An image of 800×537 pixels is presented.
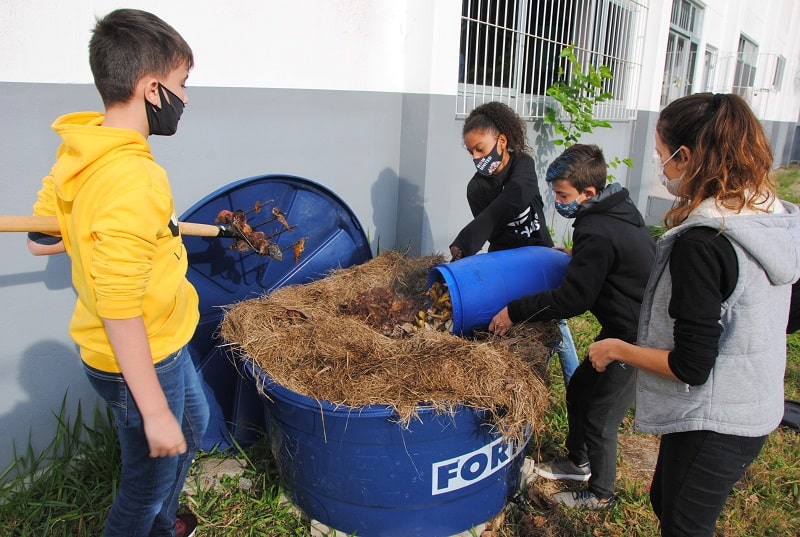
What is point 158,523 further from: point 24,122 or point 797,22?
point 797,22

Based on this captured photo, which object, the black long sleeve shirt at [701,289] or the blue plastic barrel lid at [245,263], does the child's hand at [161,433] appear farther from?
the black long sleeve shirt at [701,289]

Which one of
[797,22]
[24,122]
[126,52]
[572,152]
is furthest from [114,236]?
[797,22]

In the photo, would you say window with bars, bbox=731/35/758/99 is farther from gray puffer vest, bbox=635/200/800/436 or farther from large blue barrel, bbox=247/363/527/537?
large blue barrel, bbox=247/363/527/537

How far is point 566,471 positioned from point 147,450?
6.18 feet

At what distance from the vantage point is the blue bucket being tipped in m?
2.34

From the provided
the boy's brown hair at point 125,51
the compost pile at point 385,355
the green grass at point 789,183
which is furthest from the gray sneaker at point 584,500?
the green grass at point 789,183

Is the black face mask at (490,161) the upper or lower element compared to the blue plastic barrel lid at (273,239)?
upper

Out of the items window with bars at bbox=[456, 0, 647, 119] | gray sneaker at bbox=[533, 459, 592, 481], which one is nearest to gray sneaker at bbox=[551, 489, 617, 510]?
gray sneaker at bbox=[533, 459, 592, 481]

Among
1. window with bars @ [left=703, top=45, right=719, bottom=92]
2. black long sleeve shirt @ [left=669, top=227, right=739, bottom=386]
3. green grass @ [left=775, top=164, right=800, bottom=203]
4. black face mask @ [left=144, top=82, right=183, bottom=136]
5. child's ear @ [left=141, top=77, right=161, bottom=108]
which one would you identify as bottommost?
green grass @ [left=775, top=164, right=800, bottom=203]

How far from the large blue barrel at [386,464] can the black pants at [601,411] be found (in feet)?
1.07

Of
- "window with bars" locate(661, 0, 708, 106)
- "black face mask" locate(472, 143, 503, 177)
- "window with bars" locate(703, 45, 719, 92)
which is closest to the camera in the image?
"black face mask" locate(472, 143, 503, 177)

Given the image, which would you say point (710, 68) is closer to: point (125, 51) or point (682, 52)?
point (682, 52)

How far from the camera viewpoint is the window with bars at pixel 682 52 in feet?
29.3

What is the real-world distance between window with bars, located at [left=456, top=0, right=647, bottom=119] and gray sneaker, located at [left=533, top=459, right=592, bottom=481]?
2602mm
